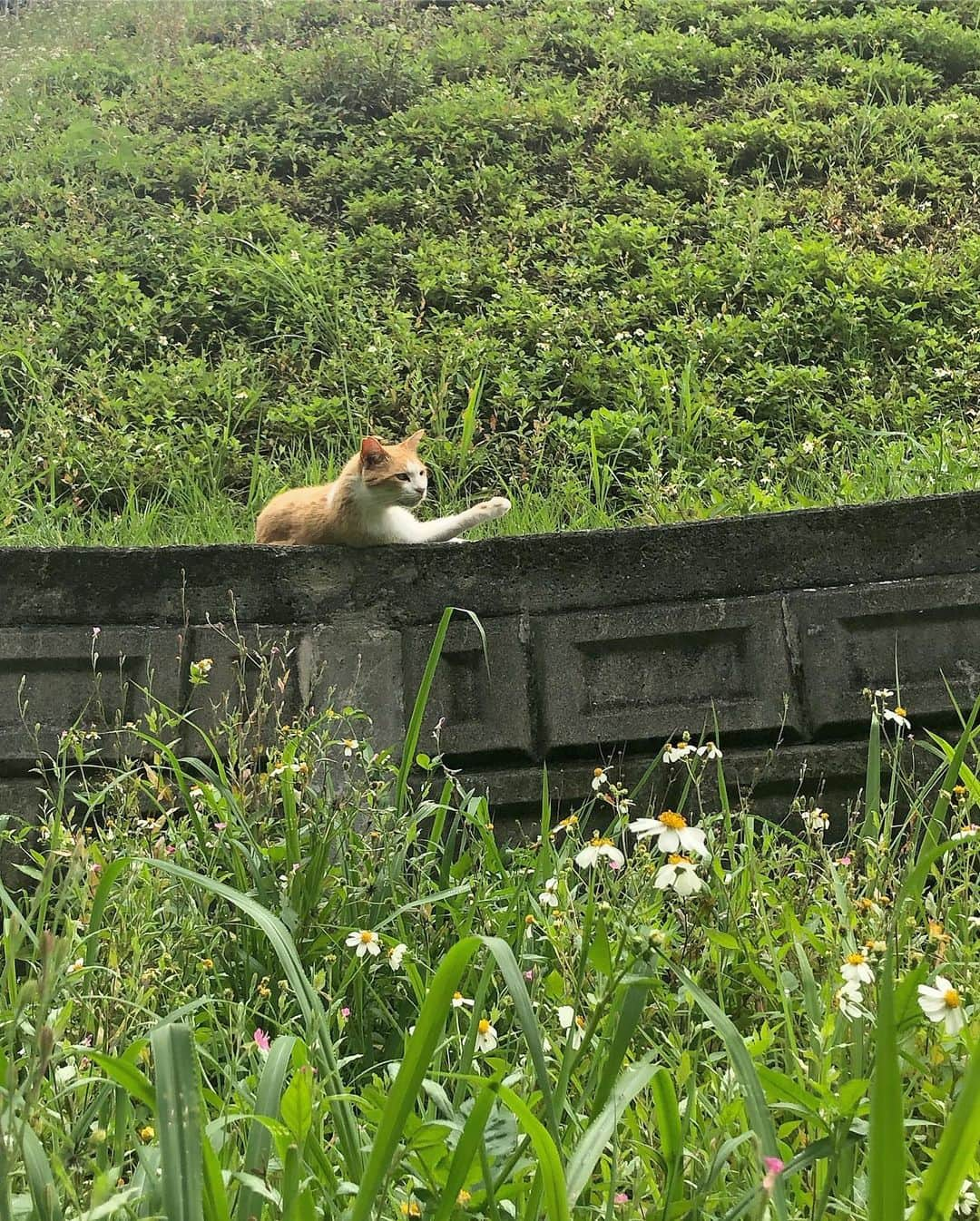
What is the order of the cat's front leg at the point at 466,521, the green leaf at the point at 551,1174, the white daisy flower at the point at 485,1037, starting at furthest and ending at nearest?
1. the cat's front leg at the point at 466,521
2. the white daisy flower at the point at 485,1037
3. the green leaf at the point at 551,1174

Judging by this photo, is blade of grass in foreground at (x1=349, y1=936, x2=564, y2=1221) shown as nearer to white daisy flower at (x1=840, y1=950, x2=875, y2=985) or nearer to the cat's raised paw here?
white daisy flower at (x1=840, y1=950, x2=875, y2=985)

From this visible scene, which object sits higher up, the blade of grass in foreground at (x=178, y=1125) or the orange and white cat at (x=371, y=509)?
the orange and white cat at (x=371, y=509)

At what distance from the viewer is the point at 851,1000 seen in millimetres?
1095

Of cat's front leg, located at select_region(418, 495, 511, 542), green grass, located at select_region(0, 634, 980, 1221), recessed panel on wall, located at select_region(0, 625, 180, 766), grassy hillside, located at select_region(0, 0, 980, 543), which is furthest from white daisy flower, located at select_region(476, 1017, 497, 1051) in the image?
grassy hillside, located at select_region(0, 0, 980, 543)

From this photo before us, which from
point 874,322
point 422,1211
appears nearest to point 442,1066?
point 422,1211

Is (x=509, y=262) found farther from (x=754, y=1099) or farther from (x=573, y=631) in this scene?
(x=754, y=1099)

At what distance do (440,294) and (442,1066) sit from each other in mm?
4046

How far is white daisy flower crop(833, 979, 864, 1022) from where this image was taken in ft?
3.50

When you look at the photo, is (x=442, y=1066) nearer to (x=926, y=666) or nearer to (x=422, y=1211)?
(x=422, y=1211)

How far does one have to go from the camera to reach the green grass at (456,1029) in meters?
0.90

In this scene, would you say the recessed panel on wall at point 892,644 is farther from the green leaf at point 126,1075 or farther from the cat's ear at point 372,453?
the green leaf at point 126,1075

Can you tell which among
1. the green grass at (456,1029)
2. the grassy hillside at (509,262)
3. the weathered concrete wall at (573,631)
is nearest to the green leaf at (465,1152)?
the green grass at (456,1029)

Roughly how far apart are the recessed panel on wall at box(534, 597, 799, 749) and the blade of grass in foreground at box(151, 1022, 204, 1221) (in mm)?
1710

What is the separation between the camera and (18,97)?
747 cm
